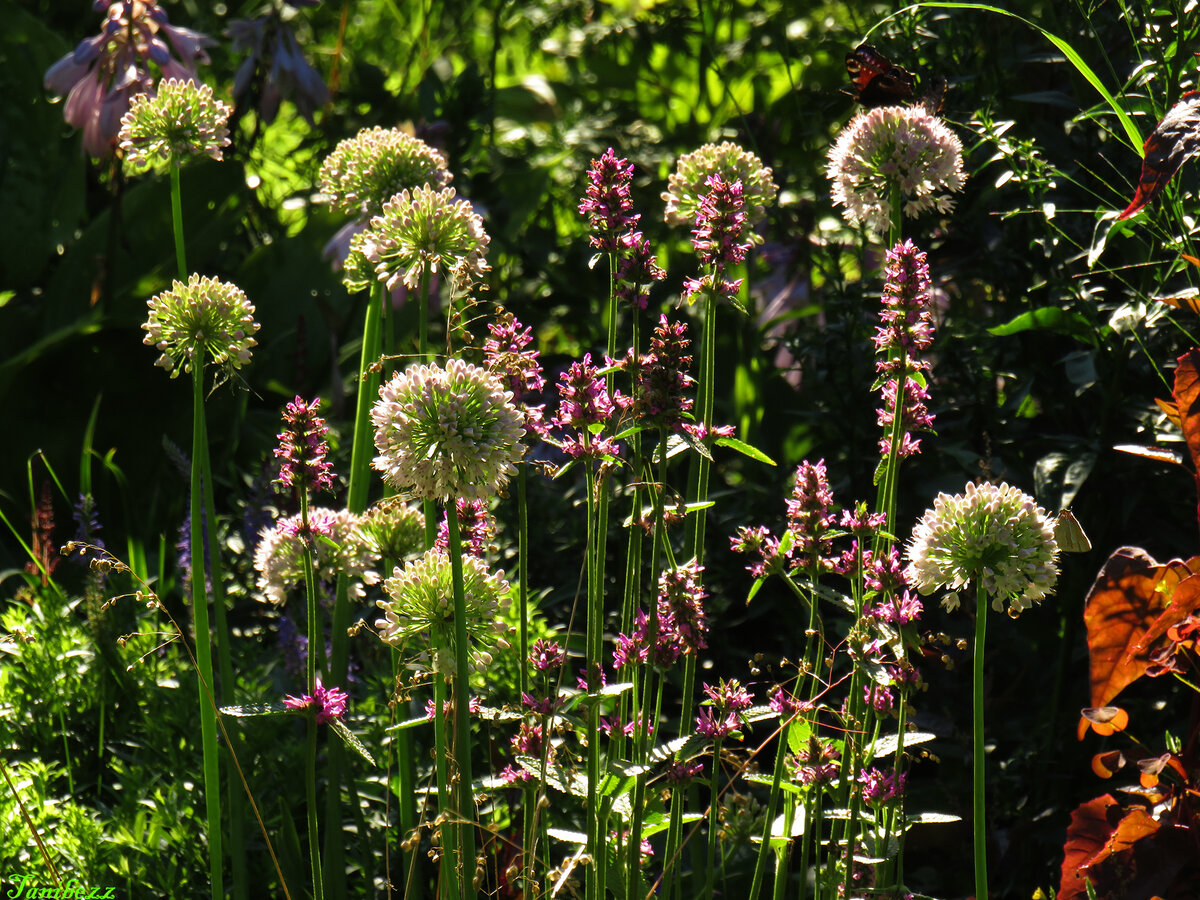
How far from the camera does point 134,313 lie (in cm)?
285

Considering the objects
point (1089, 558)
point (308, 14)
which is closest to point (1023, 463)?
point (1089, 558)

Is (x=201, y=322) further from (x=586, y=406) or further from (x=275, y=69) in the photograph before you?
(x=275, y=69)

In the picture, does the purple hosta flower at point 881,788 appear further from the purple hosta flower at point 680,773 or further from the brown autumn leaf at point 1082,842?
the brown autumn leaf at point 1082,842

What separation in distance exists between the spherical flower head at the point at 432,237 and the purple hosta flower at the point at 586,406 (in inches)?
5.2

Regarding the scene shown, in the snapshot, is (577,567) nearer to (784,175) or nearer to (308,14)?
(784,175)

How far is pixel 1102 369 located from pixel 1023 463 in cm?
24

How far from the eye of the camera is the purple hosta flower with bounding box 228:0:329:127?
301cm

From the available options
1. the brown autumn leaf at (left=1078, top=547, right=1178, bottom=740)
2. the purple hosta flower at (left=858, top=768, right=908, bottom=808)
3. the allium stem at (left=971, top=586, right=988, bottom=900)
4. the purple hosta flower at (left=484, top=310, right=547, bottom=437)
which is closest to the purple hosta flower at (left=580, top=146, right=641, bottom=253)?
the purple hosta flower at (left=484, top=310, right=547, bottom=437)

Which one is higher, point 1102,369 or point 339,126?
point 339,126

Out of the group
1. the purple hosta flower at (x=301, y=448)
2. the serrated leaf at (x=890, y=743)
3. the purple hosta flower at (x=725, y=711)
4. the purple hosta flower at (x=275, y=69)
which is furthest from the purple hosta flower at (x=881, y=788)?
the purple hosta flower at (x=275, y=69)

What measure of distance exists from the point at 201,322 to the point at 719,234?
1.75 ft

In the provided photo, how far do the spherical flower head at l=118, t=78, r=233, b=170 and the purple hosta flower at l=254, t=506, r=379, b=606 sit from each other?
44 cm

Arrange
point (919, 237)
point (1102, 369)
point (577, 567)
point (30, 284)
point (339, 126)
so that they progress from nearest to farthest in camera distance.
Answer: point (1102, 369)
point (919, 237)
point (577, 567)
point (30, 284)
point (339, 126)

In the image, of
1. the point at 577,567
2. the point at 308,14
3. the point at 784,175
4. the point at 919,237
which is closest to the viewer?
the point at 919,237
